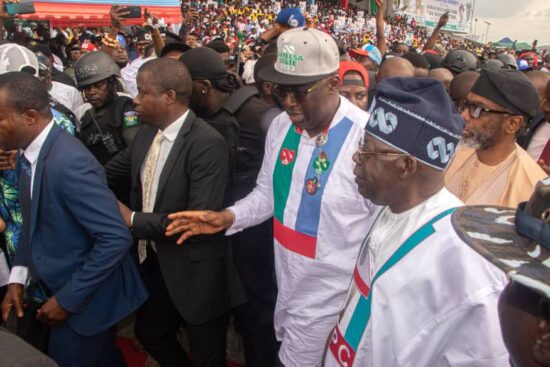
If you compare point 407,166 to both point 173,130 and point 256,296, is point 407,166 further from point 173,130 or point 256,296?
point 256,296

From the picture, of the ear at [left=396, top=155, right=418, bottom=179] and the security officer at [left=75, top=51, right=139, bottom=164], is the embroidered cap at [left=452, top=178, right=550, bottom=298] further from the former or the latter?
the security officer at [left=75, top=51, right=139, bottom=164]

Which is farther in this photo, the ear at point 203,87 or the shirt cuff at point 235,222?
the ear at point 203,87

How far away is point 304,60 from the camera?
205 centimetres

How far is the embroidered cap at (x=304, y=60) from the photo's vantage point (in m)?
2.04

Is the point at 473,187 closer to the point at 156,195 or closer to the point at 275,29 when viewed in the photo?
the point at 156,195

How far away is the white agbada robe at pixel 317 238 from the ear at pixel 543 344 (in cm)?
122

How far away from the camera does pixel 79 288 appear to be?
6.77 feet

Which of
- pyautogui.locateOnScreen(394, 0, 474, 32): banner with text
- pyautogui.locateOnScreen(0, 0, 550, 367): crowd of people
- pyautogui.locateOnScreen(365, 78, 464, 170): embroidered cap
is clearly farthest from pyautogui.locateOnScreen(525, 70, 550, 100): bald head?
pyautogui.locateOnScreen(394, 0, 474, 32): banner with text

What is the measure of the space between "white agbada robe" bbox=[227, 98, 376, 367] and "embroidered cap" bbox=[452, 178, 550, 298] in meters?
1.17

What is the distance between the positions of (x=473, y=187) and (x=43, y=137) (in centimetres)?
221

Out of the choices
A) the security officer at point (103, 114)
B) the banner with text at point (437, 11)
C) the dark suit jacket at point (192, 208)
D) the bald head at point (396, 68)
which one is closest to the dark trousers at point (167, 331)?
the dark suit jacket at point (192, 208)

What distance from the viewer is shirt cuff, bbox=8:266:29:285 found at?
2350 millimetres

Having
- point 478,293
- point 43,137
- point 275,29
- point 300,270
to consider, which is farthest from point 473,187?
point 275,29

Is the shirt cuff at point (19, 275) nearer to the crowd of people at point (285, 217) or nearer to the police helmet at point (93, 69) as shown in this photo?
the crowd of people at point (285, 217)
